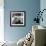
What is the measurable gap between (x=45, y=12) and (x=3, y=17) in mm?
1915

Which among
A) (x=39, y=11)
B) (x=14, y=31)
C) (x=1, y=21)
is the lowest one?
(x=14, y=31)

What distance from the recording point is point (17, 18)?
224 inches

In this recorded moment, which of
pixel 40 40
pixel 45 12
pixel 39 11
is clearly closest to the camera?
pixel 40 40

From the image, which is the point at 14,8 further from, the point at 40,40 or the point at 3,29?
the point at 40,40

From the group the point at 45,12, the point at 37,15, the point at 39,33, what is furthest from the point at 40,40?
the point at 37,15

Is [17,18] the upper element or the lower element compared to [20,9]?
lower

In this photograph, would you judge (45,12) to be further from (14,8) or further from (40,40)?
(40,40)

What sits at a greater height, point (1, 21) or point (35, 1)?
point (35, 1)

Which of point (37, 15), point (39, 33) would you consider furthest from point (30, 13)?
point (39, 33)

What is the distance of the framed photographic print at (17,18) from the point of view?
5.66 meters

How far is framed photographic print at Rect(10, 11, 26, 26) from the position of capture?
223 inches

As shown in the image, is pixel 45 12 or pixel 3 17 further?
pixel 3 17

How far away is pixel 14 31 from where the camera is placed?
5.69 m

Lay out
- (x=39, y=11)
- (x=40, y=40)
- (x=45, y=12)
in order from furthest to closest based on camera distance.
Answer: (x=39, y=11)
(x=45, y=12)
(x=40, y=40)
